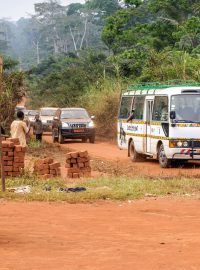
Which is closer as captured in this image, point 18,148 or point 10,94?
point 18,148

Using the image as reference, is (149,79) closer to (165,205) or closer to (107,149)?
(107,149)

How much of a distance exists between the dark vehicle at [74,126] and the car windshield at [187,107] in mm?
12612

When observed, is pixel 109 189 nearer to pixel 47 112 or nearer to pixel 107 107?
pixel 107 107

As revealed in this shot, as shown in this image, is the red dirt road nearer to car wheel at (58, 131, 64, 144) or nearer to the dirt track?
the dirt track

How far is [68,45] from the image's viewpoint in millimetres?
105188

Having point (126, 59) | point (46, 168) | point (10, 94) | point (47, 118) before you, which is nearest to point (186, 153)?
point (46, 168)

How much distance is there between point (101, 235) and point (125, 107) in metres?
13.9

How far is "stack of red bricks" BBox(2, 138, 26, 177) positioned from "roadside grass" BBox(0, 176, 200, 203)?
512mm

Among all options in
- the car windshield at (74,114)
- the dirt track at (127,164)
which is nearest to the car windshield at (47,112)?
the car windshield at (74,114)

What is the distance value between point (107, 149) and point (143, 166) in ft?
25.3

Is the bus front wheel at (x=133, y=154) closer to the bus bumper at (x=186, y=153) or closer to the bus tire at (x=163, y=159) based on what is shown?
the bus tire at (x=163, y=159)

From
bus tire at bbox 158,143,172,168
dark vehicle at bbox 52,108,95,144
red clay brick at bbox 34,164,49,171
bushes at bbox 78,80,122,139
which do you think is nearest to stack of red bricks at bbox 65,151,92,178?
red clay brick at bbox 34,164,49,171

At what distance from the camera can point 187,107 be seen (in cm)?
1872

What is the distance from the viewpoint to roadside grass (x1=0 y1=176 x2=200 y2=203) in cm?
1288
